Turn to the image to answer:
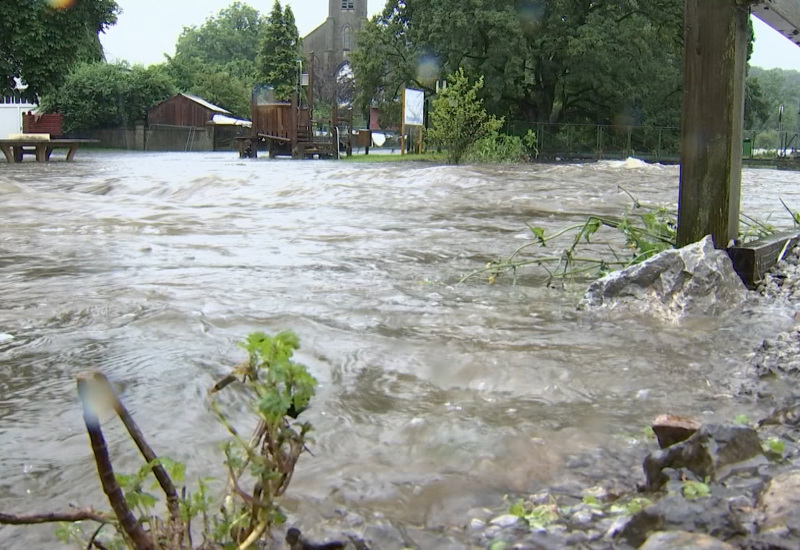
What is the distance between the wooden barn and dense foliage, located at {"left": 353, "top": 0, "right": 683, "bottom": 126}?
69.0 ft

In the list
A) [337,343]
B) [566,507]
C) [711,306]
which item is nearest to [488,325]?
[337,343]

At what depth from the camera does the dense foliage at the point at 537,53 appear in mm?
31562

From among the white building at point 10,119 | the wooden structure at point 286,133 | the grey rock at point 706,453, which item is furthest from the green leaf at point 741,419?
the white building at point 10,119

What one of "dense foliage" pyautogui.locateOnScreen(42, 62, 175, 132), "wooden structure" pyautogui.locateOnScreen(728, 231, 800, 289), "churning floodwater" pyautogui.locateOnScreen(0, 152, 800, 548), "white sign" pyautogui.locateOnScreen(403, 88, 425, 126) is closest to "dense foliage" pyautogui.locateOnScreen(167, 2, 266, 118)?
"dense foliage" pyautogui.locateOnScreen(42, 62, 175, 132)

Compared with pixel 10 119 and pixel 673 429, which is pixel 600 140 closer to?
pixel 10 119

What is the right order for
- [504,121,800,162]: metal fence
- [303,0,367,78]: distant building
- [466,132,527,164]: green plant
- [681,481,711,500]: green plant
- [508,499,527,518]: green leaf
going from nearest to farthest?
1. [681,481,711,500]: green plant
2. [508,499,527,518]: green leaf
3. [466,132,527,164]: green plant
4. [504,121,800,162]: metal fence
5. [303,0,367,78]: distant building

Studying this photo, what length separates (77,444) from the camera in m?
2.19

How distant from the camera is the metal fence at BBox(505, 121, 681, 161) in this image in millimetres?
34469

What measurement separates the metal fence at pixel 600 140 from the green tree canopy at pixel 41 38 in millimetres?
17035

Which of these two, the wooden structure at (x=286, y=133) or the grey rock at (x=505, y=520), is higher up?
the wooden structure at (x=286, y=133)

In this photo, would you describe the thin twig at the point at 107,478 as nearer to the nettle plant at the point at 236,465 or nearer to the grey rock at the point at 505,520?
the nettle plant at the point at 236,465

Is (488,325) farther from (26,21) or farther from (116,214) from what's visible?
(26,21)

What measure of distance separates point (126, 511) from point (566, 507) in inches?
37.8

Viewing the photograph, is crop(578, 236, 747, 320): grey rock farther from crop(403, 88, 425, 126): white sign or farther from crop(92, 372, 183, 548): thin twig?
crop(403, 88, 425, 126): white sign
